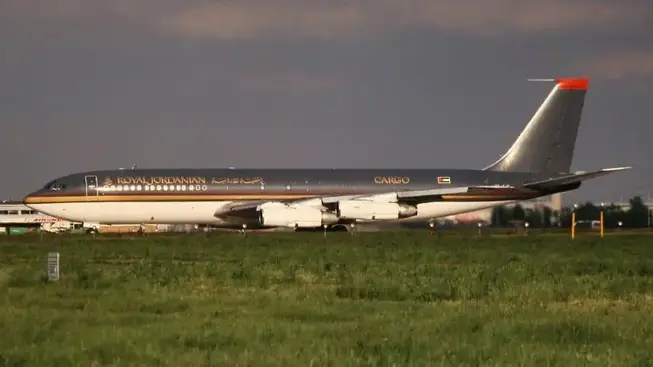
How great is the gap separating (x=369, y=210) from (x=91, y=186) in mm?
16588

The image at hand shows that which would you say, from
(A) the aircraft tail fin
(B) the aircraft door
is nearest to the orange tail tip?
(A) the aircraft tail fin

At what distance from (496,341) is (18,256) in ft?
81.9

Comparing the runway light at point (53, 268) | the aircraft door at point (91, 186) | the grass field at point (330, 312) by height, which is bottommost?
the grass field at point (330, 312)

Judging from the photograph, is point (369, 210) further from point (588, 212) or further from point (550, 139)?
point (588, 212)

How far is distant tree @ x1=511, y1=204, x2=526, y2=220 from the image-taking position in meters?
68.2

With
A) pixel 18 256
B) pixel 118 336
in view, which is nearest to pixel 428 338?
pixel 118 336

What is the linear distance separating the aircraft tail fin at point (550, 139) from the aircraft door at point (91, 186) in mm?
25566

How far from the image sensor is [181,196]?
5875 cm

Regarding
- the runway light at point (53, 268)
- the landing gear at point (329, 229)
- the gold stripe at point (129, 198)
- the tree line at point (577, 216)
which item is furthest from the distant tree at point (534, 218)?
the runway light at point (53, 268)

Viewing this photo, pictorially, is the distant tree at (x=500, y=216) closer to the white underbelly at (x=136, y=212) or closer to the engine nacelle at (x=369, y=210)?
the engine nacelle at (x=369, y=210)

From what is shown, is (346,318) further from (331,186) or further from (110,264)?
(331,186)

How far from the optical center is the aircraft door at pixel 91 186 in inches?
2287

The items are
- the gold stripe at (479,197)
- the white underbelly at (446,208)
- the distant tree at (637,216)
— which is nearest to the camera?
the gold stripe at (479,197)

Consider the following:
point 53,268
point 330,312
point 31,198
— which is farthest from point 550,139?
point 330,312
